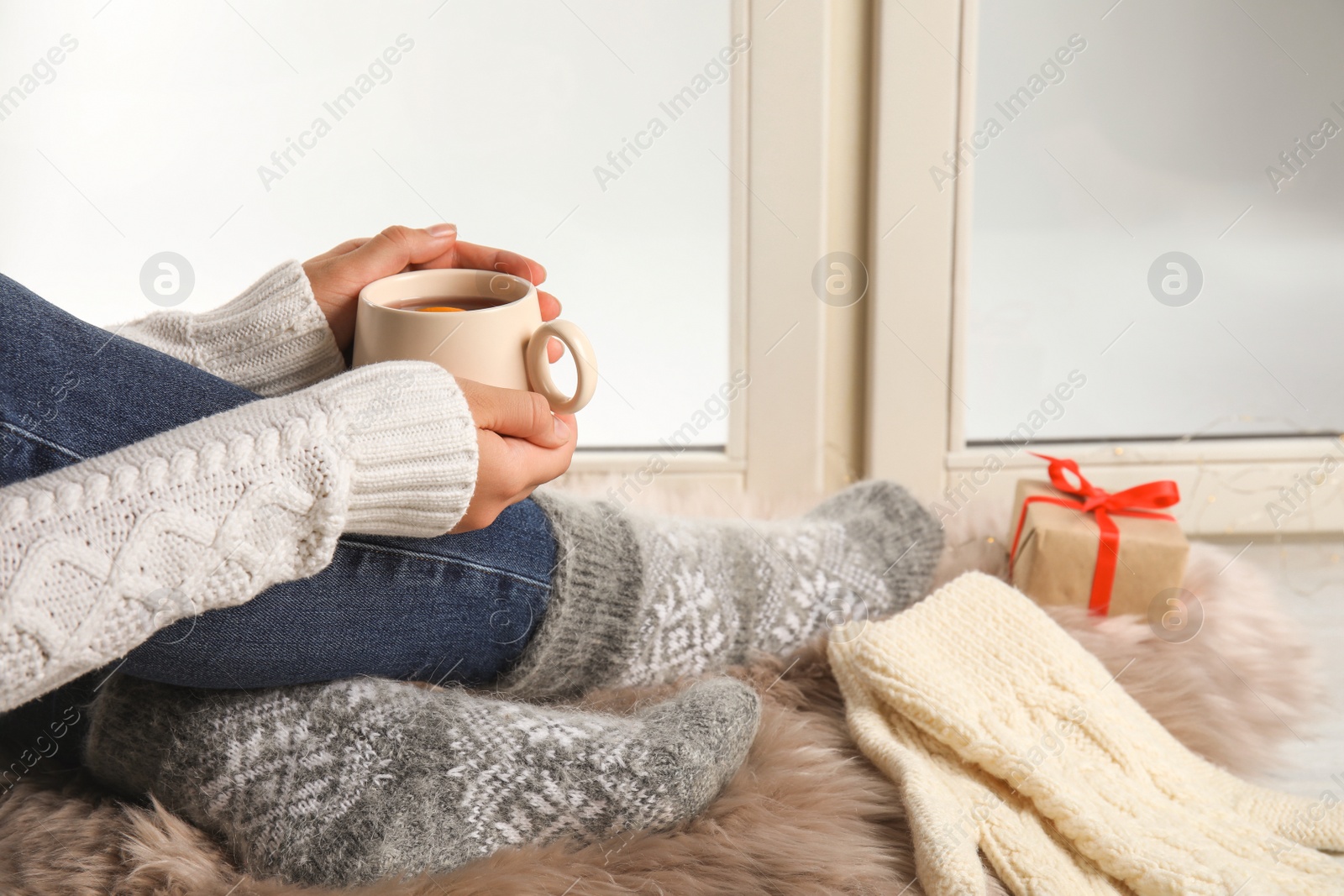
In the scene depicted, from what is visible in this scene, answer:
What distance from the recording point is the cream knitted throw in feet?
2.25

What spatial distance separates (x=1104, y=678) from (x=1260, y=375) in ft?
2.39

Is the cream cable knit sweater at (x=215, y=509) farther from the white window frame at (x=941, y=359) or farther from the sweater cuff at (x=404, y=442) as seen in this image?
the white window frame at (x=941, y=359)

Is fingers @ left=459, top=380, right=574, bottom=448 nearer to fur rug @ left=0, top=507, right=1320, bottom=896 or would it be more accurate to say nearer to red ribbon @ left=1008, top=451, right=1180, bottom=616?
fur rug @ left=0, top=507, right=1320, bottom=896

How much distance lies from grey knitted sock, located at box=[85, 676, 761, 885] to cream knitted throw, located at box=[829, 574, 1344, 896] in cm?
16

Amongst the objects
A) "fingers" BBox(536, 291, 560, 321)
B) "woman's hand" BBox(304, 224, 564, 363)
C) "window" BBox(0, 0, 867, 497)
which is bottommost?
"fingers" BBox(536, 291, 560, 321)

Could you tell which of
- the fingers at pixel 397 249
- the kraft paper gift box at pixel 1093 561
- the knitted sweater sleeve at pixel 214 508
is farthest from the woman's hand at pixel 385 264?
the kraft paper gift box at pixel 1093 561

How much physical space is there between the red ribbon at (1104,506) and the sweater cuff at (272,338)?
730 mm

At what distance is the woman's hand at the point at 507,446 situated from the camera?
65cm

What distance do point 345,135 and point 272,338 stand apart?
1.75ft

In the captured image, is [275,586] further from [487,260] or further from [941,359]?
[941,359]

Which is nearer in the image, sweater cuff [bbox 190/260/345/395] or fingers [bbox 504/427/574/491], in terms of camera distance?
fingers [bbox 504/427/574/491]

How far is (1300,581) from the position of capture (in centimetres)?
130

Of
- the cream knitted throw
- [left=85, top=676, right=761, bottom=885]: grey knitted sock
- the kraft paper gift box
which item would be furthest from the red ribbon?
[left=85, top=676, right=761, bottom=885]: grey knitted sock

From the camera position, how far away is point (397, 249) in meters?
0.85
